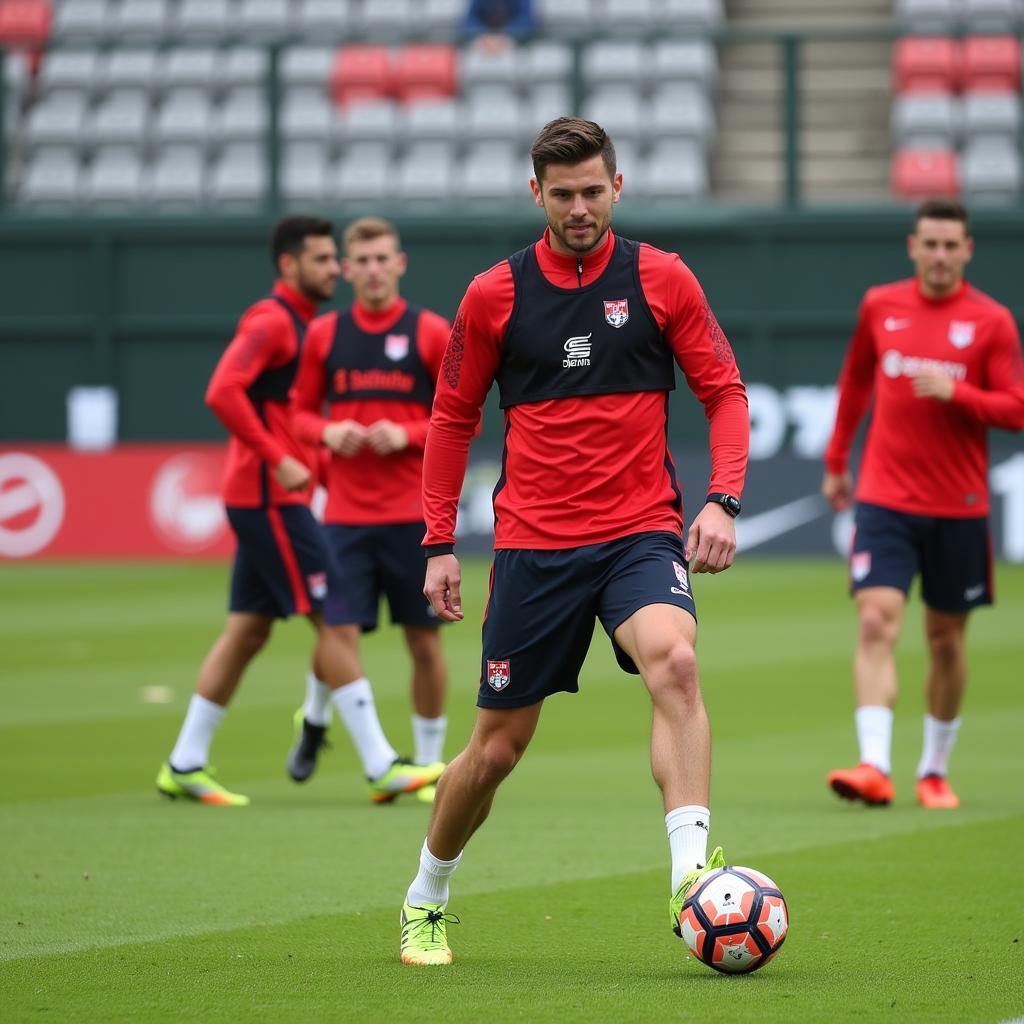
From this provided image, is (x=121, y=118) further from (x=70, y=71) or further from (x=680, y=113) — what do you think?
(x=680, y=113)

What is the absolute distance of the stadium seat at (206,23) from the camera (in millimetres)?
25625

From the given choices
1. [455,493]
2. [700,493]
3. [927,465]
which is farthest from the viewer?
[700,493]

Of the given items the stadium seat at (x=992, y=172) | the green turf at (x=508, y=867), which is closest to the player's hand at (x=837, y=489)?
the green turf at (x=508, y=867)

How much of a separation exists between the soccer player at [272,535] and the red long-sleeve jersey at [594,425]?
3.01 metres

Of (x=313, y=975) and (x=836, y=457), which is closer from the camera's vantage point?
(x=313, y=975)

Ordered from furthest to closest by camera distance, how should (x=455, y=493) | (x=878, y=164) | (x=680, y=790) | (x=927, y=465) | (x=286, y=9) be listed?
(x=286, y=9) < (x=878, y=164) < (x=927, y=465) < (x=455, y=493) < (x=680, y=790)

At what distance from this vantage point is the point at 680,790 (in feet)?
16.6

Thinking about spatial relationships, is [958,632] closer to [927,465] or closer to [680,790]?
[927,465]

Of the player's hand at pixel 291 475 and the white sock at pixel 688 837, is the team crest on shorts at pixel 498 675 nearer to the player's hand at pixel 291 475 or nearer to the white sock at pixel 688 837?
the white sock at pixel 688 837

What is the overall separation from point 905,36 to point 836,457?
14544 mm

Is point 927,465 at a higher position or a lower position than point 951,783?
higher

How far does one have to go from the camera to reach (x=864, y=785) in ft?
26.5

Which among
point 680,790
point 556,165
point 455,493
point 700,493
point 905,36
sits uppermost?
point 905,36

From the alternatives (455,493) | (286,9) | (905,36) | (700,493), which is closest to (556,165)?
(455,493)
